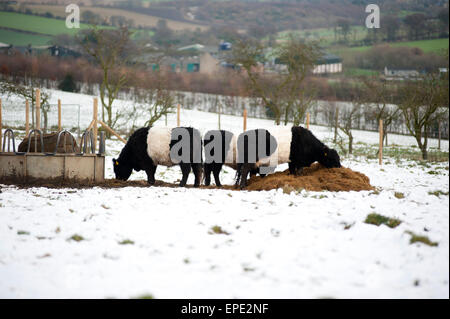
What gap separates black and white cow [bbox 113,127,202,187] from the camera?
9891 millimetres

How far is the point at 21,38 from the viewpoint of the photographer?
42.7 meters

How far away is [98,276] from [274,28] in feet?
190

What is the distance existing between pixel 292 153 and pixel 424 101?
12.2 meters

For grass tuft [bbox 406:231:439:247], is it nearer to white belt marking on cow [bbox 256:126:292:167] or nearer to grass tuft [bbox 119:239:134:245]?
grass tuft [bbox 119:239:134:245]

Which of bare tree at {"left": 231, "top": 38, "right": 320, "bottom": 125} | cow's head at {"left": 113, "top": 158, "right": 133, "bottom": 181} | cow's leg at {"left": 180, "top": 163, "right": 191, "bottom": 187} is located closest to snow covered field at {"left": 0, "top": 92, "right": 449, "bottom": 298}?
cow's leg at {"left": 180, "top": 163, "right": 191, "bottom": 187}

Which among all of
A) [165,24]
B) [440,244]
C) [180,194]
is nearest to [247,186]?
[180,194]

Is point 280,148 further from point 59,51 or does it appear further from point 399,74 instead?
point 59,51

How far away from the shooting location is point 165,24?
92250mm

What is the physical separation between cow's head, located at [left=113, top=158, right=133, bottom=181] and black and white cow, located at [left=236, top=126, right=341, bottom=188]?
294 cm

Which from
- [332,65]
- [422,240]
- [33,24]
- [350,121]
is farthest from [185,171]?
[33,24]

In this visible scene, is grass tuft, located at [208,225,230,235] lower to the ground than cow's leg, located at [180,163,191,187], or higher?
lower

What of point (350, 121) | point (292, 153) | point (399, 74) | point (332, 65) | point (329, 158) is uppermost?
point (332, 65)

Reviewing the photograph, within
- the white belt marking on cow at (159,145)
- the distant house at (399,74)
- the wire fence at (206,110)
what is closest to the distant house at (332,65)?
the wire fence at (206,110)

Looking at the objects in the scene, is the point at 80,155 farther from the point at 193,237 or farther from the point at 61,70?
the point at 61,70
